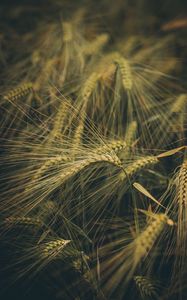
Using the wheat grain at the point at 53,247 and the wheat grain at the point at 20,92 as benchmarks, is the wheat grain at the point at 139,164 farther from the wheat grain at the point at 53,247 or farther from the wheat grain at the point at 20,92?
the wheat grain at the point at 20,92

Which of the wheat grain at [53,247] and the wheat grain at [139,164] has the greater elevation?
the wheat grain at [139,164]

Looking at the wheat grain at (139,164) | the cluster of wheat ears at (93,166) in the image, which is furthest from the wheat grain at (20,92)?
the wheat grain at (139,164)

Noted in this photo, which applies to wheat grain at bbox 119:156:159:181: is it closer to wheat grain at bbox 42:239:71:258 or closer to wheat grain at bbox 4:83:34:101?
wheat grain at bbox 42:239:71:258

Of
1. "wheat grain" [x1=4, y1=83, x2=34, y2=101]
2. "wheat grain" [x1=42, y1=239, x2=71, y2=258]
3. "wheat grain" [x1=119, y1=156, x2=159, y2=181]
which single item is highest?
"wheat grain" [x1=4, y1=83, x2=34, y2=101]

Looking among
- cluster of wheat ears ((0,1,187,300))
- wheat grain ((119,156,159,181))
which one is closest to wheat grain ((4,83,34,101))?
cluster of wheat ears ((0,1,187,300))

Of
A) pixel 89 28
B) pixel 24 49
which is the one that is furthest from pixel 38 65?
pixel 89 28

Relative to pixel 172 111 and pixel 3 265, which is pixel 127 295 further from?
pixel 172 111

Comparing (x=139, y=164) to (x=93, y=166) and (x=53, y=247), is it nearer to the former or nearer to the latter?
(x=93, y=166)

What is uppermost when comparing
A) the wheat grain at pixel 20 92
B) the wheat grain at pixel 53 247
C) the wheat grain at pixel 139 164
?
the wheat grain at pixel 20 92

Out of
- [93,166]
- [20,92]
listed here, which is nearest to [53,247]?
[93,166]
